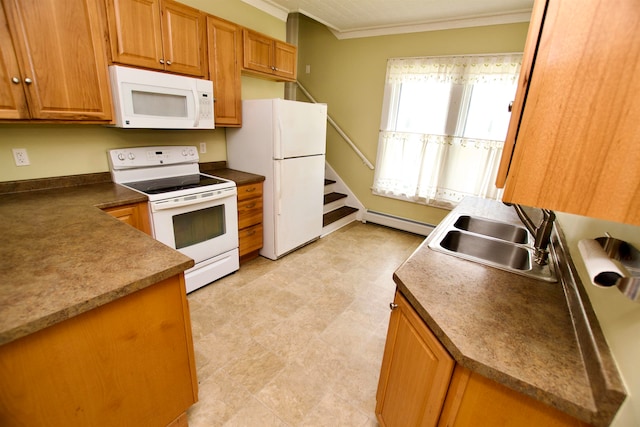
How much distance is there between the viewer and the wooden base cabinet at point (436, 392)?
76 cm

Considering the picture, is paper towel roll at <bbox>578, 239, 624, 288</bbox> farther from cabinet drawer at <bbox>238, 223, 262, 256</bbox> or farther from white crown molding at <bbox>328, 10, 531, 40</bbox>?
white crown molding at <bbox>328, 10, 531, 40</bbox>

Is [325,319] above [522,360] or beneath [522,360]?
beneath

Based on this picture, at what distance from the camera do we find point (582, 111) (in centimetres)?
58

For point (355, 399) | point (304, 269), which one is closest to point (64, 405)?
point (355, 399)

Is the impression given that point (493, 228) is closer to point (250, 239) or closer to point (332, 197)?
point (250, 239)

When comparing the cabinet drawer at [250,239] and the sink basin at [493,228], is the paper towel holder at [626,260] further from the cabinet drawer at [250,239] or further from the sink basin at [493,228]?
the cabinet drawer at [250,239]

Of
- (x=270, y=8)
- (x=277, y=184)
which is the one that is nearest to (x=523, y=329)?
(x=277, y=184)

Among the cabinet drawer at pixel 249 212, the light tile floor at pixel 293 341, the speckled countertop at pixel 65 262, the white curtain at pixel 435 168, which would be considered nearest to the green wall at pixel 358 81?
the white curtain at pixel 435 168

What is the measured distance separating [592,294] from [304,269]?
91.7 inches

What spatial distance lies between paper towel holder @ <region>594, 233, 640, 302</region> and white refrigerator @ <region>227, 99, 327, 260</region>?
2416 mm

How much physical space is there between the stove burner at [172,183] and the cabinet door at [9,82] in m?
0.77

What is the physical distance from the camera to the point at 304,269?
2.98 meters

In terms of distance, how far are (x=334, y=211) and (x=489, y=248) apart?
2.79 meters

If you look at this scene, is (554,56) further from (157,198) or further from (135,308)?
(157,198)
